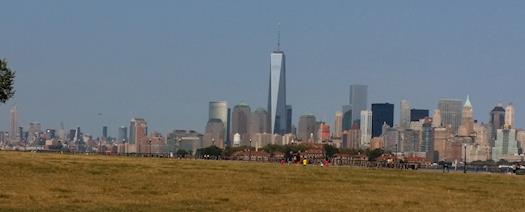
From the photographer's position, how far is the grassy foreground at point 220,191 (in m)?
34.8

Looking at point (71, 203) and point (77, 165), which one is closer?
point (71, 203)

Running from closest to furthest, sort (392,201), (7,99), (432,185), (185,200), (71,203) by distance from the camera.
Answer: (71,203) → (185,200) → (392,201) → (432,185) → (7,99)

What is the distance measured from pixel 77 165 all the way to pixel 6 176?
11.7 meters

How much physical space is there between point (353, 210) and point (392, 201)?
17.4ft

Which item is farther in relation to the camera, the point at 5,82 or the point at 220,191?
the point at 5,82

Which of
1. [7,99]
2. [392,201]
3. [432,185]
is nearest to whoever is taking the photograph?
[392,201]

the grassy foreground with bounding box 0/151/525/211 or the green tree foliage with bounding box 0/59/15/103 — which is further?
the green tree foliage with bounding box 0/59/15/103

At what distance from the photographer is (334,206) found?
35.7 metres

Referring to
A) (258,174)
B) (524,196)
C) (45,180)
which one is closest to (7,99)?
(258,174)

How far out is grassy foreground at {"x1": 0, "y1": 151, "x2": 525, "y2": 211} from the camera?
34.8 metres

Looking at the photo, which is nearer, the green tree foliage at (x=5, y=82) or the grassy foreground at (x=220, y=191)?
the grassy foreground at (x=220, y=191)

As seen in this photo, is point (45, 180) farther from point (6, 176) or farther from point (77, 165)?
point (77, 165)

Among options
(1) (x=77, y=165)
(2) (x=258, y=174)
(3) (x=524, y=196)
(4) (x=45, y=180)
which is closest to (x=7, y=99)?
(1) (x=77, y=165)

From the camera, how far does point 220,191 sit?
4162 centimetres
